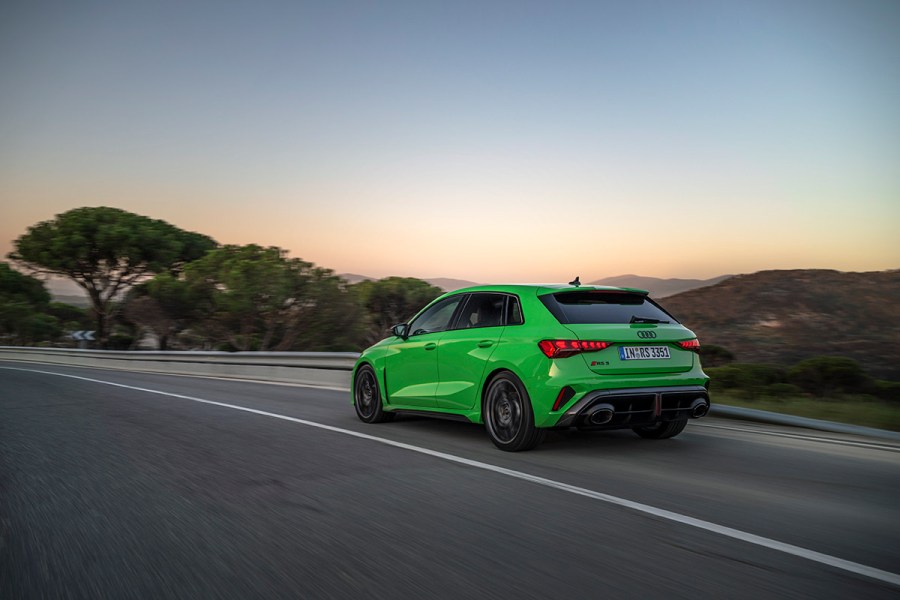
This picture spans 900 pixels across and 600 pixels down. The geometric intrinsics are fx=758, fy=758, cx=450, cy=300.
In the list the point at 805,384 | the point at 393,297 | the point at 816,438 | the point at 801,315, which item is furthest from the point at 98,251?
the point at 816,438

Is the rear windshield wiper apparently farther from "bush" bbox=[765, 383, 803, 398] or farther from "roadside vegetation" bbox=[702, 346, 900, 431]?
"bush" bbox=[765, 383, 803, 398]

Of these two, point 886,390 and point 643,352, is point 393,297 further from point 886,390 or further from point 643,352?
point 643,352

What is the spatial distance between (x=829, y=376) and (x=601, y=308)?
913 centimetres

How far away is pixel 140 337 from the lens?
52031 mm

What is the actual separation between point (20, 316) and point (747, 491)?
66.0 meters

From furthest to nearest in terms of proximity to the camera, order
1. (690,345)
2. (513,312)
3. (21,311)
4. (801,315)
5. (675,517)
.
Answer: (21,311), (801,315), (513,312), (690,345), (675,517)

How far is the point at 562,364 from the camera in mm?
6637

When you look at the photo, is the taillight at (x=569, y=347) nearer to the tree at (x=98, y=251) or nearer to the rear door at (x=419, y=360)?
the rear door at (x=419, y=360)

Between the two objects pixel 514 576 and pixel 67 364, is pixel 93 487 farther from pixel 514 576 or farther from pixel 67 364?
pixel 67 364

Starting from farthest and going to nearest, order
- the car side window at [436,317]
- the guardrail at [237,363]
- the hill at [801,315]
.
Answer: the hill at [801,315], the guardrail at [237,363], the car side window at [436,317]

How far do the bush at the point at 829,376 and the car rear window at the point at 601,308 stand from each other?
818 cm

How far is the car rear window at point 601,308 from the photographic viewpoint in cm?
694

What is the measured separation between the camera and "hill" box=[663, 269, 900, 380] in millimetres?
20377

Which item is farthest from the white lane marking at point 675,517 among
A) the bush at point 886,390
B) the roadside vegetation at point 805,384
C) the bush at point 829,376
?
the bush at point 886,390
